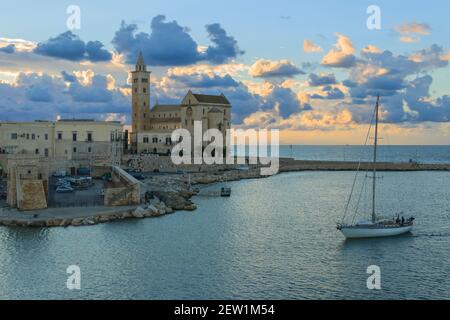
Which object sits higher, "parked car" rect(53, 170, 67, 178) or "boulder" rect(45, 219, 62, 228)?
"parked car" rect(53, 170, 67, 178)

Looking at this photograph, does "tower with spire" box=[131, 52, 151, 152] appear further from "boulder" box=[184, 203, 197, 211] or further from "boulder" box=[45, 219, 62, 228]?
"boulder" box=[45, 219, 62, 228]

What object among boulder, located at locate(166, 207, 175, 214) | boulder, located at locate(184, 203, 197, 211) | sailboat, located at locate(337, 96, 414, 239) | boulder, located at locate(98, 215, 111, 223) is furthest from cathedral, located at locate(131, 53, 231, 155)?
sailboat, located at locate(337, 96, 414, 239)

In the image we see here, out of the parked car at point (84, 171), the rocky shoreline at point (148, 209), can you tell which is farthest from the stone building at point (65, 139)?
the rocky shoreline at point (148, 209)

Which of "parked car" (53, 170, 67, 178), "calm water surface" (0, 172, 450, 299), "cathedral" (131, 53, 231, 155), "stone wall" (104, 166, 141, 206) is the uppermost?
"cathedral" (131, 53, 231, 155)

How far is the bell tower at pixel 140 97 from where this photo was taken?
4803 inches

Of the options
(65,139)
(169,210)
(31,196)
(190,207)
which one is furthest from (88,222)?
(65,139)

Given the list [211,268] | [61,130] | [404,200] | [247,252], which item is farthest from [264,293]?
[61,130]

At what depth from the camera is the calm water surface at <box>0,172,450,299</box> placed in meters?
31.0

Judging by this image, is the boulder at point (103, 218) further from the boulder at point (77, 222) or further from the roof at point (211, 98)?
the roof at point (211, 98)
